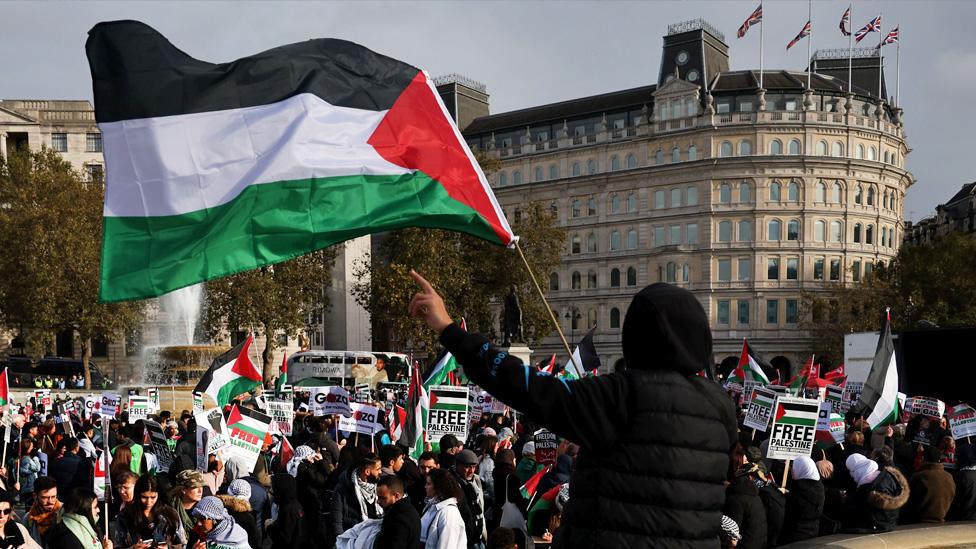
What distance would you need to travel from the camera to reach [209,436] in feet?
30.9

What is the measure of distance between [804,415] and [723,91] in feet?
225

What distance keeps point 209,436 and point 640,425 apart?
728 centimetres

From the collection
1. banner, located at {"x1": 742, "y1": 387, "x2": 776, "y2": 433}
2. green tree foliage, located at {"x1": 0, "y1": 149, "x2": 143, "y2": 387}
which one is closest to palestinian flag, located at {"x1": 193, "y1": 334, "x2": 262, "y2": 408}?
banner, located at {"x1": 742, "y1": 387, "x2": 776, "y2": 433}

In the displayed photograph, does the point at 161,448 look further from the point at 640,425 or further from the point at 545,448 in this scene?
the point at 640,425

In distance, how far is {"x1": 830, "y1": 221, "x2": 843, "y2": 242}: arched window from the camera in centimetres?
7362

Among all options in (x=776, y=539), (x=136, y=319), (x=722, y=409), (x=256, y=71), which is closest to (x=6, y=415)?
(x=256, y=71)

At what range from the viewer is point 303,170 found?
6.35 metres

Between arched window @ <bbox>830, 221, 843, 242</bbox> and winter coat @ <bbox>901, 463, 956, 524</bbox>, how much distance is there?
226 ft

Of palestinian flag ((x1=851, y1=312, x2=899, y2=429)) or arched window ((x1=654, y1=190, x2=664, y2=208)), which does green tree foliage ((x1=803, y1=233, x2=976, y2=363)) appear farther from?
palestinian flag ((x1=851, y1=312, x2=899, y2=429))

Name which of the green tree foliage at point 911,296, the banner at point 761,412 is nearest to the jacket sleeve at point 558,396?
the banner at point 761,412

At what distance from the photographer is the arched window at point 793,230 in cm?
7325

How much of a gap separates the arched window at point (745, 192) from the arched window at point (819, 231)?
5.35m

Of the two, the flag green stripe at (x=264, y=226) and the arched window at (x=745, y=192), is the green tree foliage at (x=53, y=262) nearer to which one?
the flag green stripe at (x=264, y=226)

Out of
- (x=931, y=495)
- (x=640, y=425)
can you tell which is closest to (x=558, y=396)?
(x=640, y=425)
